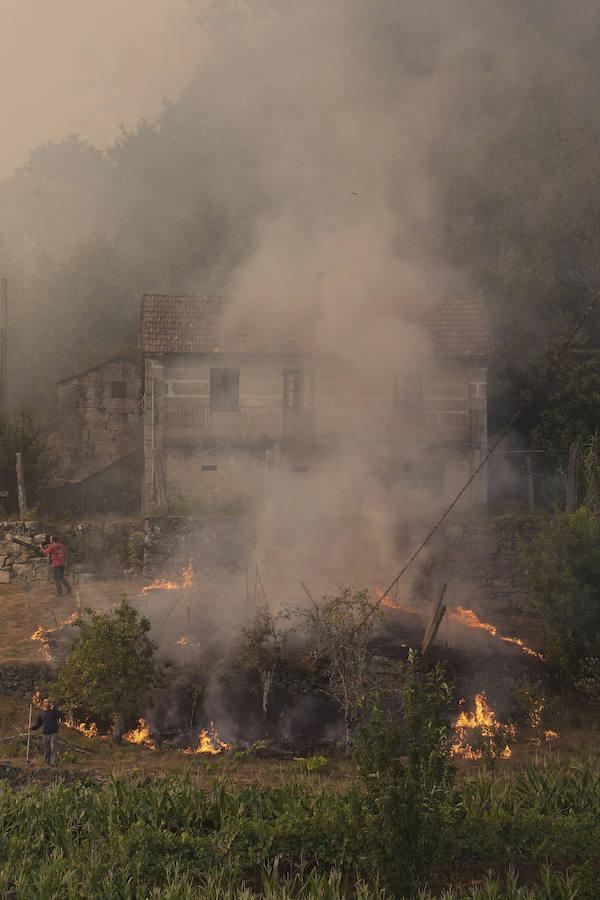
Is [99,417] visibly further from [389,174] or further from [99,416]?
[389,174]

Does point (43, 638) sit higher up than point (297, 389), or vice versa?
point (297, 389)

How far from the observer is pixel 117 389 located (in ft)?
102

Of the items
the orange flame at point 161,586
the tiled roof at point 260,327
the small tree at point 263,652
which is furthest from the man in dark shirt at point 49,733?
the tiled roof at point 260,327

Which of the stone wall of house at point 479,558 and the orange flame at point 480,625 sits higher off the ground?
the stone wall of house at point 479,558

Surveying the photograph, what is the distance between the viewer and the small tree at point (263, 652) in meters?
15.1

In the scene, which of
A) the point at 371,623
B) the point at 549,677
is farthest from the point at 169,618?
the point at 549,677

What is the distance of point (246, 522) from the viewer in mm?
21609

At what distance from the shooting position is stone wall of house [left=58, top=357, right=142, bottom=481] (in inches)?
1220

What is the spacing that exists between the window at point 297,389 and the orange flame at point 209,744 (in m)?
13.0

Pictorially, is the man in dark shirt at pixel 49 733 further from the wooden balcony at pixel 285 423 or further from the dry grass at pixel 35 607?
the wooden balcony at pixel 285 423

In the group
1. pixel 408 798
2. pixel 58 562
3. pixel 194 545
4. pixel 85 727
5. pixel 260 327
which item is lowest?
pixel 85 727

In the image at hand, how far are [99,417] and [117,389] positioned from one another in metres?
1.26

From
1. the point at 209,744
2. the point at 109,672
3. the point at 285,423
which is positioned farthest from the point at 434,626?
the point at 285,423

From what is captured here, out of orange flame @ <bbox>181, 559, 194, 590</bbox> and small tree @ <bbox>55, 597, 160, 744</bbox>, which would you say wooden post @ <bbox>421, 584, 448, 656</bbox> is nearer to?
small tree @ <bbox>55, 597, 160, 744</bbox>
